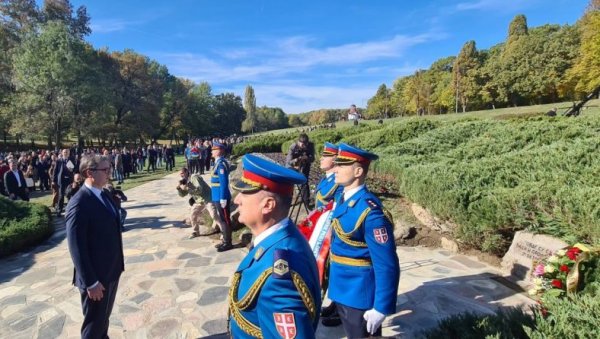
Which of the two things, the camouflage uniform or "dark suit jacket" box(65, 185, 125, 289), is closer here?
"dark suit jacket" box(65, 185, 125, 289)

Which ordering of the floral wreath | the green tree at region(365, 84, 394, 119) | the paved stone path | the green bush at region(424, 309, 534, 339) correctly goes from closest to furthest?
the green bush at region(424, 309, 534, 339) < the floral wreath < the paved stone path < the green tree at region(365, 84, 394, 119)

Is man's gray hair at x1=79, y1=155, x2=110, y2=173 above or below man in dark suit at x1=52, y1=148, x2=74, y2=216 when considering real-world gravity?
above

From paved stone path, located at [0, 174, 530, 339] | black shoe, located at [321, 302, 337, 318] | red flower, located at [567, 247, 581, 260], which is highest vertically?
red flower, located at [567, 247, 581, 260]

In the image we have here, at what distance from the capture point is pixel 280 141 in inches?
1307

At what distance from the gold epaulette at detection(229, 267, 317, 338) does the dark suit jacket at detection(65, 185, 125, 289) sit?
2.07 metres

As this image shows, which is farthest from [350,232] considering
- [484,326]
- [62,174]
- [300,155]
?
[62,174]

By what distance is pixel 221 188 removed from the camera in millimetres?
6977

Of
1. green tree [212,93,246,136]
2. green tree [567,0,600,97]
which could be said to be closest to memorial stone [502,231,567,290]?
green tree [567,0,600,97]

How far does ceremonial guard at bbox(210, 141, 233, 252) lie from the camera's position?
6934mm

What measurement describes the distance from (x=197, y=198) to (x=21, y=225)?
4021mm

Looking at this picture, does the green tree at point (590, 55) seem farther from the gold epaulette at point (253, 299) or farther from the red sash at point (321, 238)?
the gold epaulette at point (253, 299)

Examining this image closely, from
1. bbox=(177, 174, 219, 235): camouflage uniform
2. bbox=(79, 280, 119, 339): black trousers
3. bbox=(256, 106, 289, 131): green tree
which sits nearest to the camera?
bbox=(79, 280, 119, 339): black trousers

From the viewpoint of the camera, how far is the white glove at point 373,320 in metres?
2.67

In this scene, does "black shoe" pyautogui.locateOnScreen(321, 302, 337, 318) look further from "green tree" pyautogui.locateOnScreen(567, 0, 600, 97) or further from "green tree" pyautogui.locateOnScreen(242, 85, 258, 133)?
"green tree" pyautogui.locateOnScreen(242, 85, 258, 133)
